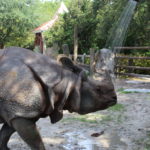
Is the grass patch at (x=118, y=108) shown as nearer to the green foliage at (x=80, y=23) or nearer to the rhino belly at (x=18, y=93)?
the rhino belly at (x=18, y=93)

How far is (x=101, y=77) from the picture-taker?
293cm

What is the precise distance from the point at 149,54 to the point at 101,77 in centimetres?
1233

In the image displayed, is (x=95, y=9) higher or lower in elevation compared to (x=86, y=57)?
higher

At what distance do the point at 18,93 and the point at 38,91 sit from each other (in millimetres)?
176

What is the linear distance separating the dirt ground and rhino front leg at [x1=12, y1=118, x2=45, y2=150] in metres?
1.38

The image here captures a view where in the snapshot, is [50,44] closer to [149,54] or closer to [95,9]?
[95,9]

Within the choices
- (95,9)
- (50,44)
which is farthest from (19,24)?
(95,9)

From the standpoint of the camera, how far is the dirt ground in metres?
4.27

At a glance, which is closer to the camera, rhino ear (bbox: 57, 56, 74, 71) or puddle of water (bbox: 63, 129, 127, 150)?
rhino ear (bbox: 57, 56, 74, 71)

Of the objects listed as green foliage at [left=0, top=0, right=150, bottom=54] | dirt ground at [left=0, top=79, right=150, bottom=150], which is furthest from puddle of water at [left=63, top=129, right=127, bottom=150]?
green foliage at [left=0, top=0, right=150, bottom=54]

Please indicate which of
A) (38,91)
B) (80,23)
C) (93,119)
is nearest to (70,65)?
(38,91)

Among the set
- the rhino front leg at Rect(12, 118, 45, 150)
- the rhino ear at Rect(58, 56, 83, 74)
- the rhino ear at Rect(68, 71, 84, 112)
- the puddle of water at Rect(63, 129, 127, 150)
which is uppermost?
the rhino ear at Rect(58, 56, 83, 74)

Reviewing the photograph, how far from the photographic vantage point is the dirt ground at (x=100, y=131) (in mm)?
4266

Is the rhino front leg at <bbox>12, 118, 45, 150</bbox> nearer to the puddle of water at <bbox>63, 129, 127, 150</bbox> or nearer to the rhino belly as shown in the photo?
the rhino belly
